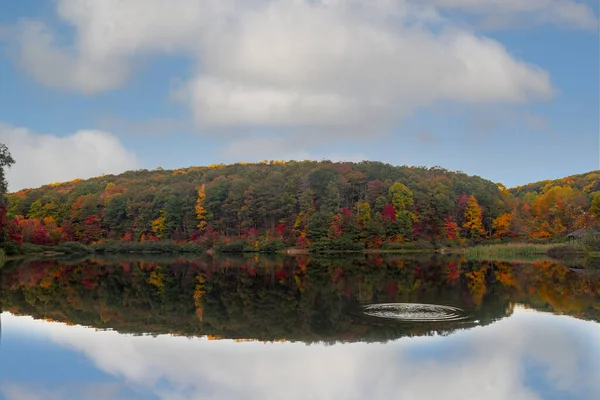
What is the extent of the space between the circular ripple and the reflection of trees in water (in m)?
0.46

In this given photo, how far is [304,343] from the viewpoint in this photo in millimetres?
12586

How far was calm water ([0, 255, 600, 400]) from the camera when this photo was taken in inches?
373

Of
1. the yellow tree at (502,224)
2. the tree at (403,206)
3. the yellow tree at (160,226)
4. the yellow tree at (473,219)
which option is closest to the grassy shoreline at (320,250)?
the tree at (403,206)

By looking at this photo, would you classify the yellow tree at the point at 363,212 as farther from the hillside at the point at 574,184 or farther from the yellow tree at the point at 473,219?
the hillside at the point at 574,184

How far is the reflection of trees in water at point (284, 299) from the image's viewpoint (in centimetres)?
1437

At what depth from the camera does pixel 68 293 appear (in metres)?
22.3

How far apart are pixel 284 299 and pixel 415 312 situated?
5.45 m

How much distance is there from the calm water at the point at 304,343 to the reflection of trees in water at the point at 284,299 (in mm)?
77

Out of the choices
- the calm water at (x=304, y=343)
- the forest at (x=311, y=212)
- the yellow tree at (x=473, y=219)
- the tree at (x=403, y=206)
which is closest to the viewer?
the calm water at (x=304, y=343)

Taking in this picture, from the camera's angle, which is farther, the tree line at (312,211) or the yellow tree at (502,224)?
the yellow tree at (502,224)

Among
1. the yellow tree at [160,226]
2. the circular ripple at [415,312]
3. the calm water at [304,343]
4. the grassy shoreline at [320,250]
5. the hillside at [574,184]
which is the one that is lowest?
the calm water at [304,343]

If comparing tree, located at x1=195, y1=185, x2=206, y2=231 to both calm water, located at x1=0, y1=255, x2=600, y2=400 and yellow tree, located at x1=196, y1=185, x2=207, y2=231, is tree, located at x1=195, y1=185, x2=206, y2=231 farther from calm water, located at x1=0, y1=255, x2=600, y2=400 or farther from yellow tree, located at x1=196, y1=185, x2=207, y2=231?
calm water, located at x1=0, y1=255, x2=600, y2=400

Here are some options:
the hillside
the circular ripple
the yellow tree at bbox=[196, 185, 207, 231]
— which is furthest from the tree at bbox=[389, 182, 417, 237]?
the circular ripple

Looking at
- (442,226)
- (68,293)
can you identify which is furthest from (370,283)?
(442,226)
